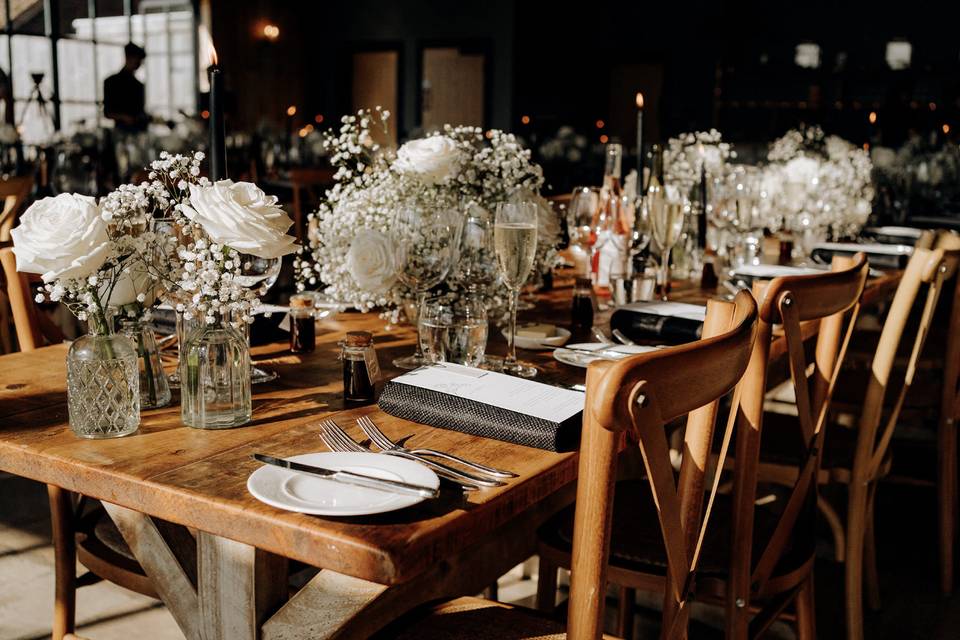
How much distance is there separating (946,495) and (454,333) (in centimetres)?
175

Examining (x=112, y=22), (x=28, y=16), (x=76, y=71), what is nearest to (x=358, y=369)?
(x=28, y=16)

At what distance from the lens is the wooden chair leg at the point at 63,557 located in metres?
1.68

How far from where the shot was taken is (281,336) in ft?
5.99

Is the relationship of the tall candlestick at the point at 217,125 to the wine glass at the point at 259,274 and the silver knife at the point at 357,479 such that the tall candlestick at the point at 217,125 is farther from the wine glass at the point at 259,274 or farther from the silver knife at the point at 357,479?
the silver knife at the point at 357,479

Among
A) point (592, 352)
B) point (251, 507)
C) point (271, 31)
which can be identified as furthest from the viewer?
point (271, 31)

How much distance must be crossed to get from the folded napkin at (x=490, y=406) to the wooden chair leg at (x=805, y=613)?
0.71 meters

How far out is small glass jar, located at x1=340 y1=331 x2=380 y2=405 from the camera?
1.39 metres

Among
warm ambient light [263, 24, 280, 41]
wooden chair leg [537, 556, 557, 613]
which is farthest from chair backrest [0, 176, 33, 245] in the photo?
warm ambient light [263, 24, 280, 41]

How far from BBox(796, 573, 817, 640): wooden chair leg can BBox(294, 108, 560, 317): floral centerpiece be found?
2.65ft

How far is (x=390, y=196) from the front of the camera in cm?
196

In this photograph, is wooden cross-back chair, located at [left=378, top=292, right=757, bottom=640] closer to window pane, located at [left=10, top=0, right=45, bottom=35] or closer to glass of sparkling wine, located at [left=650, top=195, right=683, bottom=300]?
glass of sparkling wine, located at [left=650, top=195, right=683, bottom=300]

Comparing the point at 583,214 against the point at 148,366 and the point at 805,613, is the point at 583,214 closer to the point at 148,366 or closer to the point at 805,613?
the point at 805,613

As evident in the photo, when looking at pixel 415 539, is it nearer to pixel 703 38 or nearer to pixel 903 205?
pixel 903 205

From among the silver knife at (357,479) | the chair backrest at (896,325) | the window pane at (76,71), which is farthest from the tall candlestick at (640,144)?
the window pane at (76,71)
